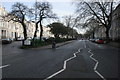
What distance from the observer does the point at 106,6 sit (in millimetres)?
50062

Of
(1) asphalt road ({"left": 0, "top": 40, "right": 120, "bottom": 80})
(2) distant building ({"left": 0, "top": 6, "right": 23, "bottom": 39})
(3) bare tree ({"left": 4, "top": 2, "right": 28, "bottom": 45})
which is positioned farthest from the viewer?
(2) distant building ({"left": 0, "top": 6, "right": 23, "bottom": 39})

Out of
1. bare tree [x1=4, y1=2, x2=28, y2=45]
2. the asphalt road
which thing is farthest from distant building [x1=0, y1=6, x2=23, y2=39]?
the asphalt road

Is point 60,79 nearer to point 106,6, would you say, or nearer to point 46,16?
point 46,16

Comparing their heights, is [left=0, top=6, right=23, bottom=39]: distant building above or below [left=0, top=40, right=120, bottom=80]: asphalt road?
above

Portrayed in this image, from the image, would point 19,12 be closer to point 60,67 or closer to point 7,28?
point 60,67

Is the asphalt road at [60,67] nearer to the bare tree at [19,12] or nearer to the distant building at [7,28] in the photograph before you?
the bare tree at [19,12]

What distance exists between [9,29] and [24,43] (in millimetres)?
47573

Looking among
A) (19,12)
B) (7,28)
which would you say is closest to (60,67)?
(19,12)

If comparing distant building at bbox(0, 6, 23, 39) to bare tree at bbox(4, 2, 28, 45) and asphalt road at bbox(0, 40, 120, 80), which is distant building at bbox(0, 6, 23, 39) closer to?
bare tree at bbox(4, 2, 28, 45)

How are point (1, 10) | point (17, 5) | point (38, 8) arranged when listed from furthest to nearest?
point (1, 10) < point (38, 8) < point (17, 5)

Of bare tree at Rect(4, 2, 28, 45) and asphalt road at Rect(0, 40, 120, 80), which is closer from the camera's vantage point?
asphalt road at Rect(0, 40, 120, 80)

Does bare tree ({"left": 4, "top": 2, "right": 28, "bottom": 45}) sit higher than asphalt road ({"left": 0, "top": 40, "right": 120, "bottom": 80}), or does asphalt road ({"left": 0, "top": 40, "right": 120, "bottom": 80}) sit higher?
bare tree ({"left": 4, "top": 2, "right": 28, "bottom": 45})

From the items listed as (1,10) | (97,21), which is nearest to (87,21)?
(97,21)

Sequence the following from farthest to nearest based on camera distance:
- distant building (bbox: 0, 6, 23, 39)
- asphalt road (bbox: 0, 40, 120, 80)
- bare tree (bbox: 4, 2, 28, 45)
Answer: distant building (bbox: 0, 6, 23, 39)
bare tree (bbox: 4, 2, 28, 45)
asphalt road (bbox: 0, 40, 120, 80)
